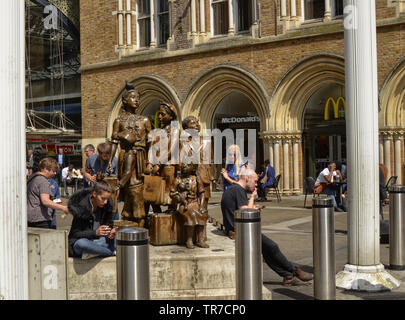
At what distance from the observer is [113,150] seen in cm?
721

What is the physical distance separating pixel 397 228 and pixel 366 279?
1.37 metres

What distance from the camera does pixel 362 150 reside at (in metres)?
6.78

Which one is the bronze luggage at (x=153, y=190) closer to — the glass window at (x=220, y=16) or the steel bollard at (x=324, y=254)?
the steel bollard at (x=324, y=254)

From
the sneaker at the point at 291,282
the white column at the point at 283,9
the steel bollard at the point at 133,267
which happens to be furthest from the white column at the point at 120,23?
the steel bollard at the point at 133,267

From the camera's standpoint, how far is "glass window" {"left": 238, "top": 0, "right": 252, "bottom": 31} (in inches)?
792

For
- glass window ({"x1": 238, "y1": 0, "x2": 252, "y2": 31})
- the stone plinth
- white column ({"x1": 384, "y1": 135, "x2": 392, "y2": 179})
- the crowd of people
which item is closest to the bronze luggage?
the crowd of people

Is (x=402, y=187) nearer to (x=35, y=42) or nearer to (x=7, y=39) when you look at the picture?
(x=7, y=39)

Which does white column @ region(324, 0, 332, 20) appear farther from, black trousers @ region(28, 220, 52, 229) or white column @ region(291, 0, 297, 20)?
black trousers @ region(28, 220, 52, 229)

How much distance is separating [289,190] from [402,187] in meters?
11.3

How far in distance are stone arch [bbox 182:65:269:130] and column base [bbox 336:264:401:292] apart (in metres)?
12.6

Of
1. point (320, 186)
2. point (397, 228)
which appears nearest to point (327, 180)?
point (320, 186)

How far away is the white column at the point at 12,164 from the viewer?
3.13m

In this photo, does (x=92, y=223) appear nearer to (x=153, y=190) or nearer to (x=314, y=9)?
(x=153, y=190)
